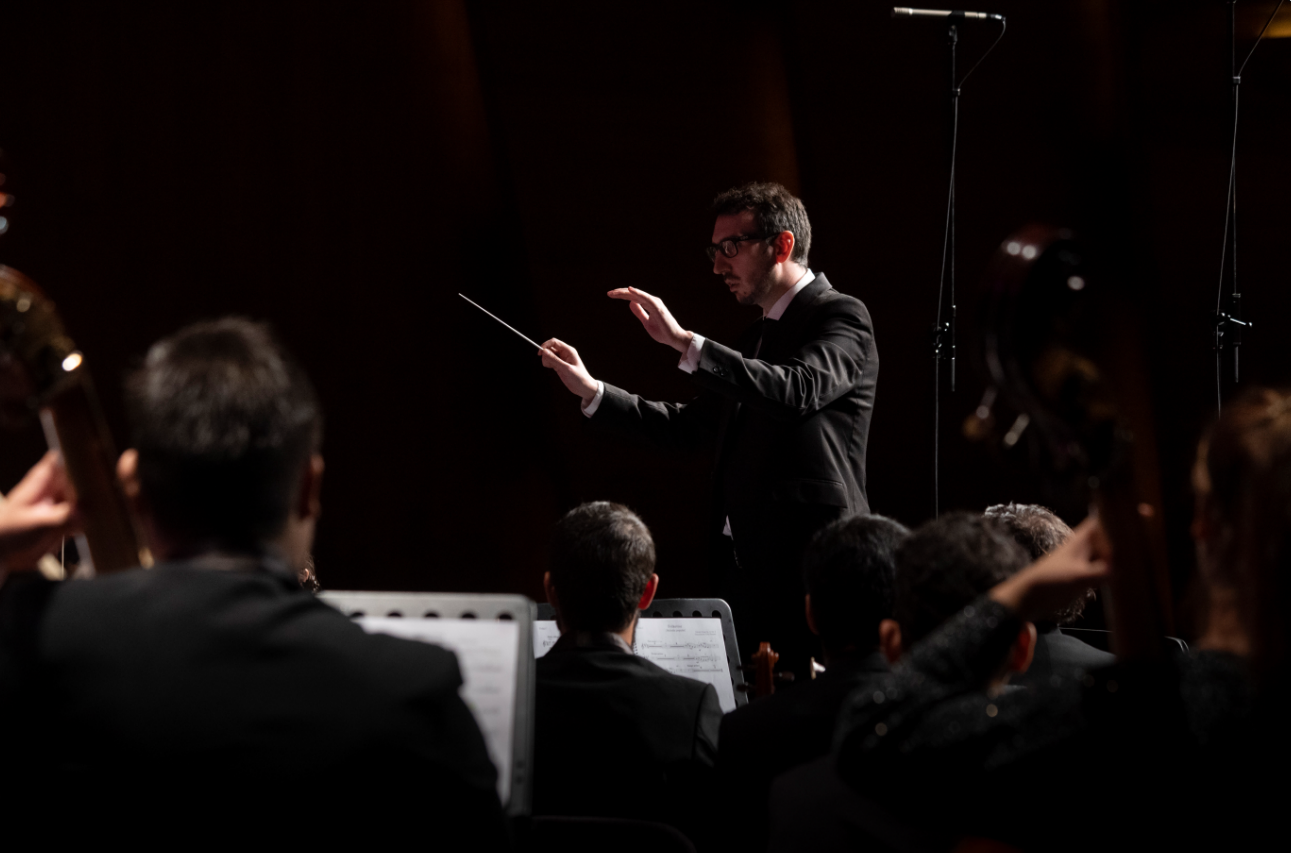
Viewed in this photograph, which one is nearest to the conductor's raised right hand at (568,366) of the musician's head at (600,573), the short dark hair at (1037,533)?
the musician's head at (600,573)

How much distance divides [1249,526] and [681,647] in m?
1.23

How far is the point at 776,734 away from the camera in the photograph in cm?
140

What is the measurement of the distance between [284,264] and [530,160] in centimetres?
93

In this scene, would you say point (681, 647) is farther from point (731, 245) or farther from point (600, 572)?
point (731, 245)

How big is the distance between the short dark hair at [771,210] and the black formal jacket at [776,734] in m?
1.68

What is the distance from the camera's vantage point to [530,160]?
3750mm

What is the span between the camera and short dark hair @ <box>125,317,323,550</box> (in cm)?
Answer: 96

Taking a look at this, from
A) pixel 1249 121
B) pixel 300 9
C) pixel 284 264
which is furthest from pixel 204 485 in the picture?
pixel 1249 121

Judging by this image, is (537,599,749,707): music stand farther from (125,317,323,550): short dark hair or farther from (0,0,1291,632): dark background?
(0,0,1291,632): dark background

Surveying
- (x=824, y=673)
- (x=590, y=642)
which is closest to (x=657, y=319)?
(x=590, y=642)

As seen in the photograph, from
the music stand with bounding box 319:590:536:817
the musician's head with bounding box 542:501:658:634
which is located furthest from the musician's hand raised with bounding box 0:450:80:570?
the musician's head with bounding box 542:501:658:634

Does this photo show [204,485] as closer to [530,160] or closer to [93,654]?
[93,654]

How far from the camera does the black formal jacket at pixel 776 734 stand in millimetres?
1374

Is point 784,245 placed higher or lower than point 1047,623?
higher
